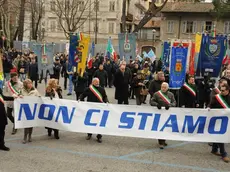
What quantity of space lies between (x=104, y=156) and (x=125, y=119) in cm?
104

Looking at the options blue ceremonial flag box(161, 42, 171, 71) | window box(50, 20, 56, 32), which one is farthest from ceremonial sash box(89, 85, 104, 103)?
window box(50, 20, 56, 32)

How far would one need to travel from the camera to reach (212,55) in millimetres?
10844

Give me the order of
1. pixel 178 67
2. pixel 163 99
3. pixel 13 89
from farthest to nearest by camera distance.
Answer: pixel 178 67 < pixel 13 89 < pixel 163 99

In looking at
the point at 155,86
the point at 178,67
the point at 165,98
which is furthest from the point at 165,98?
the point at 178,67

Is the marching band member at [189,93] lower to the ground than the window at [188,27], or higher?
lower

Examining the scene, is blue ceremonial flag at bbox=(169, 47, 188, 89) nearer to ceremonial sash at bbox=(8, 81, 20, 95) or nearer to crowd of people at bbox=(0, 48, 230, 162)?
crowd of people at bbox=(0, 48, 230, 162)

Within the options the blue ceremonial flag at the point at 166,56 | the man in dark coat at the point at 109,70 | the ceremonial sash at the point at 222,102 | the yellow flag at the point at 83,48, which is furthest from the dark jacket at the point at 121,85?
the man in dark coat at the point at 109,70

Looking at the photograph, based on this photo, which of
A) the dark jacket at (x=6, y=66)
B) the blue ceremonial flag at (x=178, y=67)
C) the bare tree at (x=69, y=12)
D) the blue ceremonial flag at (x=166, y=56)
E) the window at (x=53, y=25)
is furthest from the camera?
the window at (x=53, y=25)

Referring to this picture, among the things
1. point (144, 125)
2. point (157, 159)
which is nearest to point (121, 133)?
point (144, 125)

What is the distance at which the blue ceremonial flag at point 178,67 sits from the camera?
10133 mm

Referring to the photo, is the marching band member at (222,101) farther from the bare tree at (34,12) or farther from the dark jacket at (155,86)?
the bare tree at (34,12)

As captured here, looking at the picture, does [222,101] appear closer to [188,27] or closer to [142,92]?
[142,92]

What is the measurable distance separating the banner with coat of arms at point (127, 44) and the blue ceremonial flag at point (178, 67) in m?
6.56

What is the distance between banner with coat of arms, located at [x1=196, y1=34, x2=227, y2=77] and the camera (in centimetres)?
1078
